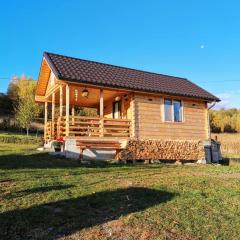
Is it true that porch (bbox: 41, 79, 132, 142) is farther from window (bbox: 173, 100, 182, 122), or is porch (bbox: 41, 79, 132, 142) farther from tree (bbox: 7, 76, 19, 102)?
tree (bbox: 7, 76, 19, 102)

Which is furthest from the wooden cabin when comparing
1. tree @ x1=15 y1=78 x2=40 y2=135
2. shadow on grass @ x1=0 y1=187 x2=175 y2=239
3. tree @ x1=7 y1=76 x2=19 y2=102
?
tree @ x1=7 y1=76 x2=19 y2=102

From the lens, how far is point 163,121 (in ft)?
59.9

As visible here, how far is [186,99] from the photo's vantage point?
19344 mm

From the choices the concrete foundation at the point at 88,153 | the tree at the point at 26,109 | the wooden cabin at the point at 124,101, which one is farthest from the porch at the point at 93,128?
the tree at the point at 26,109

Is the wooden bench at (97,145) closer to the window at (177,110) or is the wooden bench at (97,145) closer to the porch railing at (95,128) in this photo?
the porch railing at (95,128)

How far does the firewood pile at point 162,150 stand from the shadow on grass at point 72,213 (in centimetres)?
822

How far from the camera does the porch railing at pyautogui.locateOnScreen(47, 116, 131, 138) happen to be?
1548cm

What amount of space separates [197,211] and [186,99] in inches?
514

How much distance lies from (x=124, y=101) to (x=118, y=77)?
1726 millimetres

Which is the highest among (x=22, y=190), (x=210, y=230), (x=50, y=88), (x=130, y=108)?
(x=50, y=88)

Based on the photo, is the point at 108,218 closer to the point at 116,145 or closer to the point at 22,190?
the point at 22,190

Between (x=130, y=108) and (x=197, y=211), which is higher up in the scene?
(x=130, y=108)

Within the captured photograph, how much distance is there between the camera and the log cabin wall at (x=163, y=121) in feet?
57.4

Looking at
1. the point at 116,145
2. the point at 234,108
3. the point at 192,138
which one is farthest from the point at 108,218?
the point at 234,108
